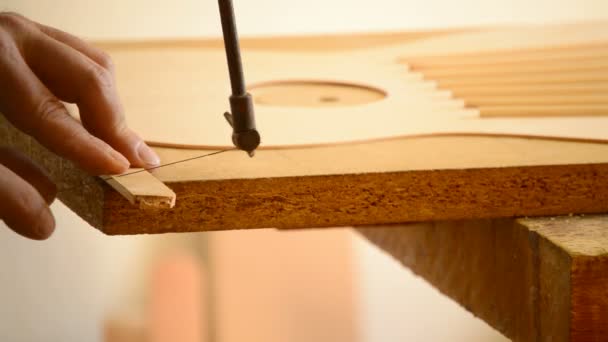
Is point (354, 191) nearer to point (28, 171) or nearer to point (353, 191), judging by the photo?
point (353, 191)

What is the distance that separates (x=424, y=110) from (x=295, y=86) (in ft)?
0.65

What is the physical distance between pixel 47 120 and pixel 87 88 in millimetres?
35

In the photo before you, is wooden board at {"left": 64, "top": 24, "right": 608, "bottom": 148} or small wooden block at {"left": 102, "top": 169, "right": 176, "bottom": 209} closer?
small wooden block at {"left": 102, "top": 169, "right": 176, "bottom": 209}

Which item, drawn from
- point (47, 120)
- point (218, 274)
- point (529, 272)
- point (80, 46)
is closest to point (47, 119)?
point (47, 120)

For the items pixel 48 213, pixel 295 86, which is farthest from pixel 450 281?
pixel 48 213

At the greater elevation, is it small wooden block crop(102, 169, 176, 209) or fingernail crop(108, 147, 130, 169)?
fingernail crop(108, 147, 130, 169)

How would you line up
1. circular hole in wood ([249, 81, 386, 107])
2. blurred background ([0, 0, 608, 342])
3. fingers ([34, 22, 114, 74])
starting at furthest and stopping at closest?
blurred background ([0, 0, 608, 342]) → circular hole in wood ([249, 81, 386, 107]) → fingers ([34, 22, 114, 74])

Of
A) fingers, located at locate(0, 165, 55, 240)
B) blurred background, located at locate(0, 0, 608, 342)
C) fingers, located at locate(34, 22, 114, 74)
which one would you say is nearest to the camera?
fingers, located at locate(0, 165, 55, 240)

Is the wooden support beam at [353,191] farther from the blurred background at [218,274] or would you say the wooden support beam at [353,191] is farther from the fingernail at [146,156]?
the blurred background at [218,274]

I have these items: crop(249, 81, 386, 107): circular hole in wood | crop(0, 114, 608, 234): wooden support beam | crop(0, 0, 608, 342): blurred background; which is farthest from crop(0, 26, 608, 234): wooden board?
crop(0, 0, 608, 342): blurred background

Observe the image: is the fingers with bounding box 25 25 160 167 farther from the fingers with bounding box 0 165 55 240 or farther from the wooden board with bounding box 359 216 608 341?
the wooden board with bounding box 359 216 608 341

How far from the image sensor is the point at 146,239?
1.83 meters

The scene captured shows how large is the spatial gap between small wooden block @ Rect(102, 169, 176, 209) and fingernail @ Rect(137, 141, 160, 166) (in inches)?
0.9

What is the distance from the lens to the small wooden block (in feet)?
1.69
